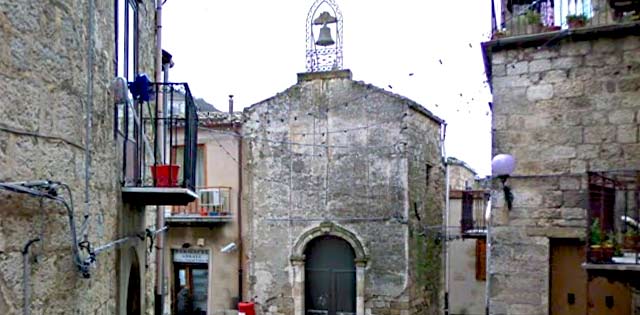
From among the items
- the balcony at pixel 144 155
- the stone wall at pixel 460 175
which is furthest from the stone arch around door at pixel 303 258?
the balcony at pixel 144 155

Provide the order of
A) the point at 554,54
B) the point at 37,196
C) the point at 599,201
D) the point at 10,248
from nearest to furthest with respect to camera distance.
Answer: the point at 10,248 < the point at 37,196 < the point at 599,201 < the point at 554,54

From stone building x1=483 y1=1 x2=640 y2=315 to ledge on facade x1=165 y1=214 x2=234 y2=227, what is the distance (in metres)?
8.64

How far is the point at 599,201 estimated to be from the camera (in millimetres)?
6918

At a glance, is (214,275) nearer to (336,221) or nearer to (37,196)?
(336,221)

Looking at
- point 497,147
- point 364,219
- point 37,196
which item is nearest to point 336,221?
point 364,219

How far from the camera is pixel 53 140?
135 inches

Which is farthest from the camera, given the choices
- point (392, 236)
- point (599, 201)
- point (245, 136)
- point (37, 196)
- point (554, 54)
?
point (245, 136)

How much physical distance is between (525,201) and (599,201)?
115 cm

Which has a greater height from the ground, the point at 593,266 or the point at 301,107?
the point at 301,107

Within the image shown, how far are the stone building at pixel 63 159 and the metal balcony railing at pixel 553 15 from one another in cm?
501

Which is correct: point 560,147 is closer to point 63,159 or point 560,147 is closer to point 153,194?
point 153,194

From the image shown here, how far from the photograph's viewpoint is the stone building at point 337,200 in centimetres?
1366

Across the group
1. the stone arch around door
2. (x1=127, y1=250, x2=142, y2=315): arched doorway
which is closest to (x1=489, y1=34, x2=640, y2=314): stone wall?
(x1=127, y1=250, x2=142, y2=315): arched doorway

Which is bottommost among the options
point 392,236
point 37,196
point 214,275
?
point 214,275
